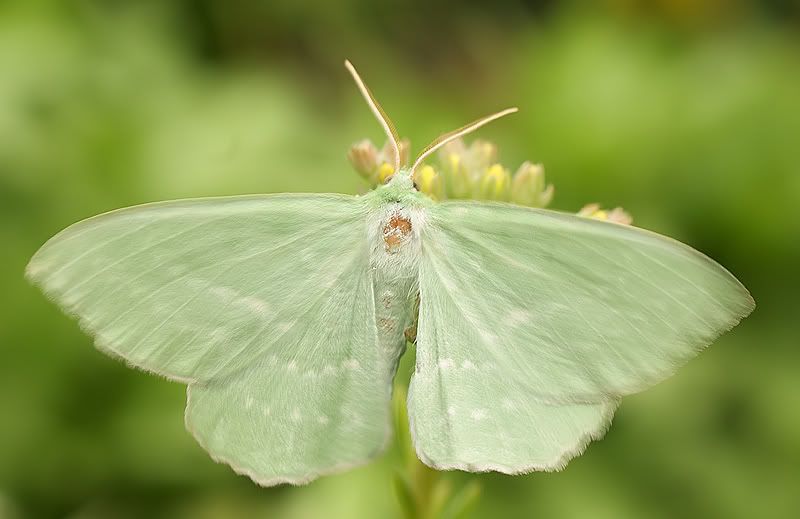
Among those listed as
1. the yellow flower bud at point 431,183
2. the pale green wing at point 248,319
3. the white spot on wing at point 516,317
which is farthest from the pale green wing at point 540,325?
the yellow flower bud at point 431,183

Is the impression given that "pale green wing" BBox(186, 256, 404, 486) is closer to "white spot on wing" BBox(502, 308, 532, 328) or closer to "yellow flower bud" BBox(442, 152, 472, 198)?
"white spot on wing" BBox(502, 308, 532, 328)

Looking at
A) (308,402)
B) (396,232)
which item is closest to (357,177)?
(396,232)

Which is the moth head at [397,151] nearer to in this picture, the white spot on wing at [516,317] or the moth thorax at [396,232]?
the moth thorax at [396,232]

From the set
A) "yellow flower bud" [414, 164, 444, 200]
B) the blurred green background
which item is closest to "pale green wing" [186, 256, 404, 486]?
"yellow flower bud" [414, 164, 444, 200]

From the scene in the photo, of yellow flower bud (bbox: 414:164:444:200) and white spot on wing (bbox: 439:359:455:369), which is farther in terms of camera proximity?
yellow flower bud (bbox: 414:164:444:200)

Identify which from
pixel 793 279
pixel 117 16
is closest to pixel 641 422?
pixel 793 279

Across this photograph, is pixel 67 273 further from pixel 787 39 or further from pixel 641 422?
pixel 787 39
